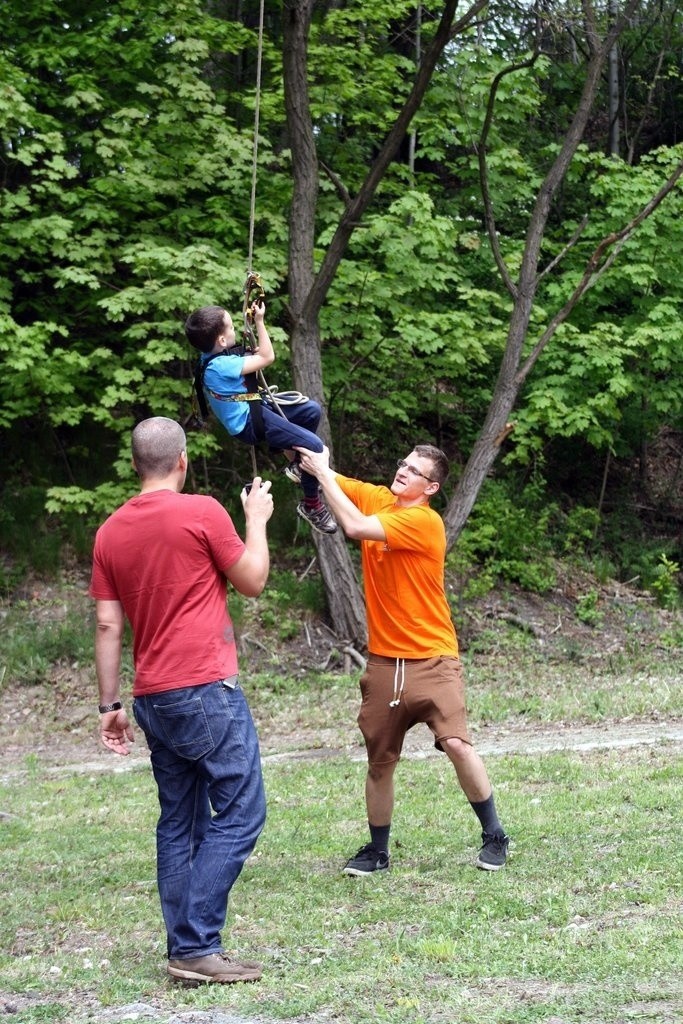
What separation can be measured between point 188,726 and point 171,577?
55cm

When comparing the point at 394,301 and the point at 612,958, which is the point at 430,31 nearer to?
the point at 394,301

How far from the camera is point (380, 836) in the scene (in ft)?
19.0

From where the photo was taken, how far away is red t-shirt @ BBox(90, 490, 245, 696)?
4.11 m

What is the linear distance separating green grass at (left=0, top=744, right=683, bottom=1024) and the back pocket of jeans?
88cm

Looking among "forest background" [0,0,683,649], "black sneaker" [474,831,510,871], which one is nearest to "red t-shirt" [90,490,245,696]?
"black sneaker" [474,831,510,871]

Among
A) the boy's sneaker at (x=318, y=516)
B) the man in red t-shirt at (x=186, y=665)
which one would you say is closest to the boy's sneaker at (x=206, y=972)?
the man in red t-shirt at (x=186, y=665)

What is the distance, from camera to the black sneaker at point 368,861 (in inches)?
226

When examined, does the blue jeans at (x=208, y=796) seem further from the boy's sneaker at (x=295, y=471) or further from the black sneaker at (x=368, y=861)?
the black sneaker at (x=368, y=861)

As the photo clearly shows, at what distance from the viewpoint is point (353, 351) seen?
46.4 feet

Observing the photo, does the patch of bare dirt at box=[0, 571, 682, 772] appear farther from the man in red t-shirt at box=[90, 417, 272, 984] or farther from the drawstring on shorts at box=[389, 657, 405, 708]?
the man in red t-shirt at box=[90, 417, 272, 984]

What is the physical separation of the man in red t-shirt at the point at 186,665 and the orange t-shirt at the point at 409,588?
138 cm

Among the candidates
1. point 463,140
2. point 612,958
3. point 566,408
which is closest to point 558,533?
point 566,408

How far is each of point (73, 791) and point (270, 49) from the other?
29.5 feet

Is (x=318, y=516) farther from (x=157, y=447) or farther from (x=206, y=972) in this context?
(x=206, y=972)
